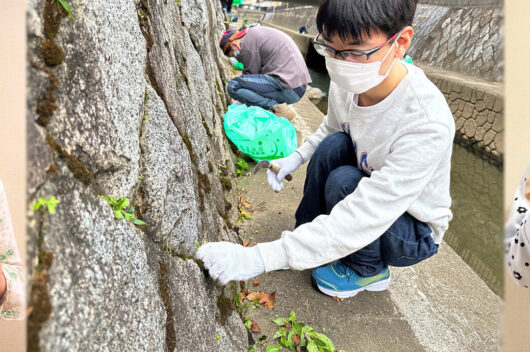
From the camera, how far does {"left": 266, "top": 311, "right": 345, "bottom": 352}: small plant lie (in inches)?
70.5

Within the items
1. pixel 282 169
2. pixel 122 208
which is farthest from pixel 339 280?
pixel 122 208

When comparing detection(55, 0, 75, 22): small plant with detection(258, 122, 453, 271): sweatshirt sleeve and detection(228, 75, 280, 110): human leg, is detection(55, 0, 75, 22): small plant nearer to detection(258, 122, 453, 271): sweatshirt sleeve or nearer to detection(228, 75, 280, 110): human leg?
detection(258, 122, 453, 271): sweatshirt sleeve

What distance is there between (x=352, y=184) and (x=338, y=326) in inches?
31.1

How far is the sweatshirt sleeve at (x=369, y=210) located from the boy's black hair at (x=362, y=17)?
0.47 metres

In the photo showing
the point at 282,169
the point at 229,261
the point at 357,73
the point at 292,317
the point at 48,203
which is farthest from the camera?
the point at 282,169

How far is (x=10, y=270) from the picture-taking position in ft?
4.72

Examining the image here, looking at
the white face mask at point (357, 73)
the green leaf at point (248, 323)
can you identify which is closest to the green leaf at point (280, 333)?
the green leaf at point (248, 323)

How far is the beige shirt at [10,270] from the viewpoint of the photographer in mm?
1405

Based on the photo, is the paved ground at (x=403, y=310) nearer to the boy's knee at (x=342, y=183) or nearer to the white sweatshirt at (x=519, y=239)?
the white sweatshirt at (x=519, y=239)

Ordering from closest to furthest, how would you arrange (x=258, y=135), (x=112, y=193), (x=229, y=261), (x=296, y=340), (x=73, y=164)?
(x=73, y=164), (x=112, y=193), (x=229, y=261), (x=296, y=340), (x=258, y=135)

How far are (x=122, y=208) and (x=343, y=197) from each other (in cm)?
122

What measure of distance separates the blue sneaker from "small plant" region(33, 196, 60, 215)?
5.60 feet

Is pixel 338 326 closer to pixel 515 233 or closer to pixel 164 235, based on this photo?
pixel 515 233

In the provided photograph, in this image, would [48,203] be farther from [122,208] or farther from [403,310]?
[403,310]
